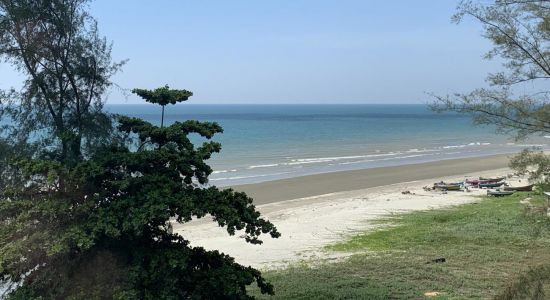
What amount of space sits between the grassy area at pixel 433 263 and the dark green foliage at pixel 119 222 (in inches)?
123

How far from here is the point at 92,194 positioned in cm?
781

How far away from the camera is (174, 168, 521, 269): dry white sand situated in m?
15.3

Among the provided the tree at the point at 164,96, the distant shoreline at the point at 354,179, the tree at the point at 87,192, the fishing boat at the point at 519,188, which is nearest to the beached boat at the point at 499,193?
the fishing boat at the point at 519,188

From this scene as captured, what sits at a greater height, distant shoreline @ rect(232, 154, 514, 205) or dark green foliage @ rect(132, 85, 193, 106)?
dark green foliage @ rect(132, 85, 193, 106)

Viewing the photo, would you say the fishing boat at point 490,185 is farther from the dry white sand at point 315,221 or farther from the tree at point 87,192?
the tree at point 87,192

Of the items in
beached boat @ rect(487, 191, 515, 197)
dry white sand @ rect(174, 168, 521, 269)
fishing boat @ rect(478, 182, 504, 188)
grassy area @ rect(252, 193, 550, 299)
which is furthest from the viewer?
fishing boat @ rect(478, 182, 504, 188)

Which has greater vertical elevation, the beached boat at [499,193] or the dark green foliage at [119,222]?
the dark green foliage at [119,222]

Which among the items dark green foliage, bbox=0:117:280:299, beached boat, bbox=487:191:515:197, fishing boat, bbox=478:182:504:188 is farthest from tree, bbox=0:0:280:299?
fishing boat, bbox=478:182:504:188

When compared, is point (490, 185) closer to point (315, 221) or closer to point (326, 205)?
point (326, 205)

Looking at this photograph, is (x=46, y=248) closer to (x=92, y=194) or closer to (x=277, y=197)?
(x=92, y=194)

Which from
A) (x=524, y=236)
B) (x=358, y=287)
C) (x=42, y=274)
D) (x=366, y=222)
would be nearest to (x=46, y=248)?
(x=42, y=274)

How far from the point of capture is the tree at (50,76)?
891cm

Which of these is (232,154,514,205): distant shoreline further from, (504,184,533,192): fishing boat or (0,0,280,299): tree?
(0,0,280,299): tree

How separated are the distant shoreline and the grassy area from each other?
966 centimetres
